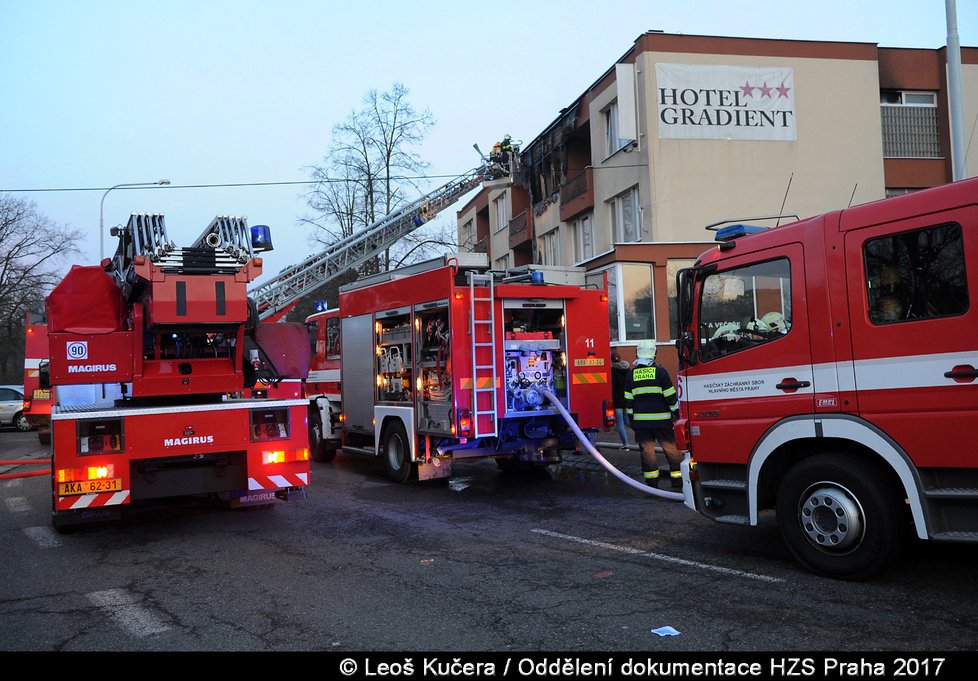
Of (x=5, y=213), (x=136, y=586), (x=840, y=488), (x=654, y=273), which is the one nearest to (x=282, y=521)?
(x=136, y=586)

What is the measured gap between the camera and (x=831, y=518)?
537cm

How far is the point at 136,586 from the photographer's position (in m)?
5.87

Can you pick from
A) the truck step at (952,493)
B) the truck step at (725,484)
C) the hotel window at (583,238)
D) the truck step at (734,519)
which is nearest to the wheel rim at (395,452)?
the truck step at (725,484)

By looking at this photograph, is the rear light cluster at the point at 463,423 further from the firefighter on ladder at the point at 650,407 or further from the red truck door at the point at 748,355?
the red truck door at the point at 748,355

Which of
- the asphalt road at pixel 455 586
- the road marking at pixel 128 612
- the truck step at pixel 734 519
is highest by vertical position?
the truck step at pixel 734 519

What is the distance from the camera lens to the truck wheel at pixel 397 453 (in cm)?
1067

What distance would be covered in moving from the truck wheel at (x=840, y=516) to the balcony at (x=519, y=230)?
88.6 ft

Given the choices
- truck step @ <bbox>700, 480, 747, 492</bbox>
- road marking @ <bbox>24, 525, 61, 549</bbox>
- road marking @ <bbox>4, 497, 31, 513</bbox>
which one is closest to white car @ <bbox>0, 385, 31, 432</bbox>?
road marking @ <bbox>4, 497, 31, 513</bbox>

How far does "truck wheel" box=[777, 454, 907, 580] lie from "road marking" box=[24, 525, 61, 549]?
22.1 feet

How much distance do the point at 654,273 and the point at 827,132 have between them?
7111 mm

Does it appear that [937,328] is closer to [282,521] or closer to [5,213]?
[282,521]

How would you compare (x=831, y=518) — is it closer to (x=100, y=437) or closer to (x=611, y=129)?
(x=100, y=437)

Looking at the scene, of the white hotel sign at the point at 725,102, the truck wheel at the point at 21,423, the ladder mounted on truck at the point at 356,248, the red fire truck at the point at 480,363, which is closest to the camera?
the red fire truck at the point at 480,363

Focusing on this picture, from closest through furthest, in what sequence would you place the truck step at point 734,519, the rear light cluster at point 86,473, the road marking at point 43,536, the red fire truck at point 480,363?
the truck step at point 734,519
the rear light cluster at point 86,473
the road marking at point 43,536
the red fire truck at point 480,363
